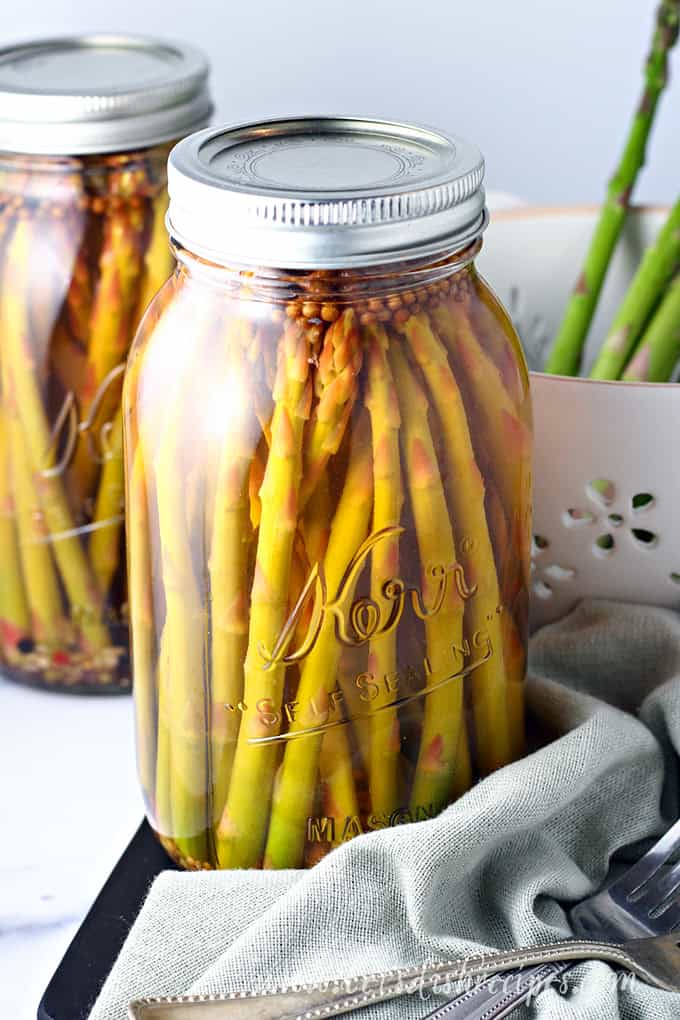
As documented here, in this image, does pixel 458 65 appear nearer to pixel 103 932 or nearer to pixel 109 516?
pixel 109 516

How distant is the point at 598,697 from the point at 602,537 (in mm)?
79

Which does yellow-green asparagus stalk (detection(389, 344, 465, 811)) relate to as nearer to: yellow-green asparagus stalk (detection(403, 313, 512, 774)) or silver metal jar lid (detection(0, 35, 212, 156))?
yellow-green asparagus stalk (detection(403, 313, 512, 774))

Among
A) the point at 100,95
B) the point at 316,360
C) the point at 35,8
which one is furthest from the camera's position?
the point at 35,8

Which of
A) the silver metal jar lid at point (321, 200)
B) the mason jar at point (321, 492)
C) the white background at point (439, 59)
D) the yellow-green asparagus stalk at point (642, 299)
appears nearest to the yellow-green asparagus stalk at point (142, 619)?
the mason jar at point (321, 492)

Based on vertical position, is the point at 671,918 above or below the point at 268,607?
below

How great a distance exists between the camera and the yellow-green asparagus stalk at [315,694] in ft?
1.55

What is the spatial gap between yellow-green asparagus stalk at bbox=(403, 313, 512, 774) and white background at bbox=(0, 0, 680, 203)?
0.42 meters

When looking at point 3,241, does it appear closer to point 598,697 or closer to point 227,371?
point 227,371

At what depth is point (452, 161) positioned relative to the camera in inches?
18.6

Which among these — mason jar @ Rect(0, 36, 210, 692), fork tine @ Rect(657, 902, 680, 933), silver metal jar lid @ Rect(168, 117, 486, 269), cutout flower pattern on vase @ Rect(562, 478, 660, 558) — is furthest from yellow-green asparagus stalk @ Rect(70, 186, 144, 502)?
fork tine @ Rect(657, 902, 680, 933)

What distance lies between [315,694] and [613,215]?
35 cm

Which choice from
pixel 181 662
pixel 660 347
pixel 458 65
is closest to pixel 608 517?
pixel 660 347

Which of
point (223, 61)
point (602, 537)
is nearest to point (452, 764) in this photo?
point (602, 537)

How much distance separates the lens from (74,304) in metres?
0.60
